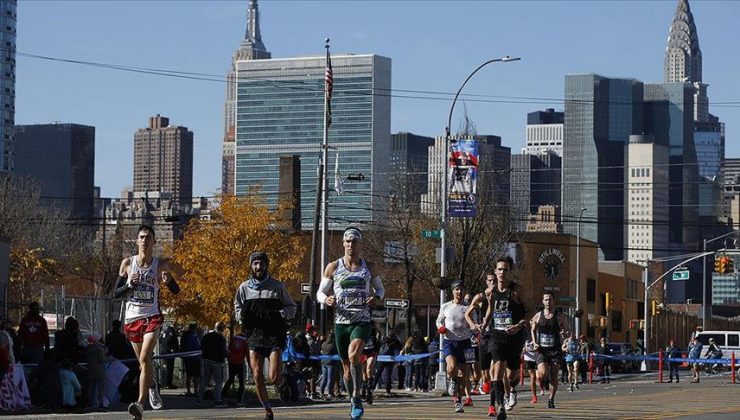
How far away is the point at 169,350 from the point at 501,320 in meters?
17.7

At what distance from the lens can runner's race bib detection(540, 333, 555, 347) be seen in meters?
24.8

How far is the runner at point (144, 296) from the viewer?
16.9 metres

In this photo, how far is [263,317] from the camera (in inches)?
684

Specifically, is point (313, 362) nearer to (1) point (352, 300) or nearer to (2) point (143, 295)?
(1) point (352, 300)

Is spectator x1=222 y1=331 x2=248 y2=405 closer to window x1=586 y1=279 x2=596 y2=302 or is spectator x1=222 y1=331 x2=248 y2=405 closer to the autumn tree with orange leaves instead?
the autumn tree with orange leaves

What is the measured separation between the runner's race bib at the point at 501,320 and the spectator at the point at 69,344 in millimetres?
9223

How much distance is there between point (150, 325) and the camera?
17.0m

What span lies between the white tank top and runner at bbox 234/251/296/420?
3.07 feet

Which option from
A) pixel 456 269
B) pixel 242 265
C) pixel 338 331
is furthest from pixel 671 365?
pixel 338 331

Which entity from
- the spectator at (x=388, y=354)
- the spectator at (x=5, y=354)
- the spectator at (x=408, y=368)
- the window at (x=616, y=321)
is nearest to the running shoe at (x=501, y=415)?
the spectator at (x=5, y=354)

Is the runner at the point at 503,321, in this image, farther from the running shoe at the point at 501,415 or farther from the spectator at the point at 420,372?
the spectator at the point at 420,372

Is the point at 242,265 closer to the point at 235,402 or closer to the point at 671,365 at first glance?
the point at 671,365

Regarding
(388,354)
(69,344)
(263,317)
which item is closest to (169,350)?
(388,354)

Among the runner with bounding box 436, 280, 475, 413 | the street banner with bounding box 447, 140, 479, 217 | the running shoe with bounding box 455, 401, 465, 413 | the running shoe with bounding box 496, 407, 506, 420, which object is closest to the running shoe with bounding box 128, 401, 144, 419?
the running shoe with bounding box 496, 407, 506, 420
